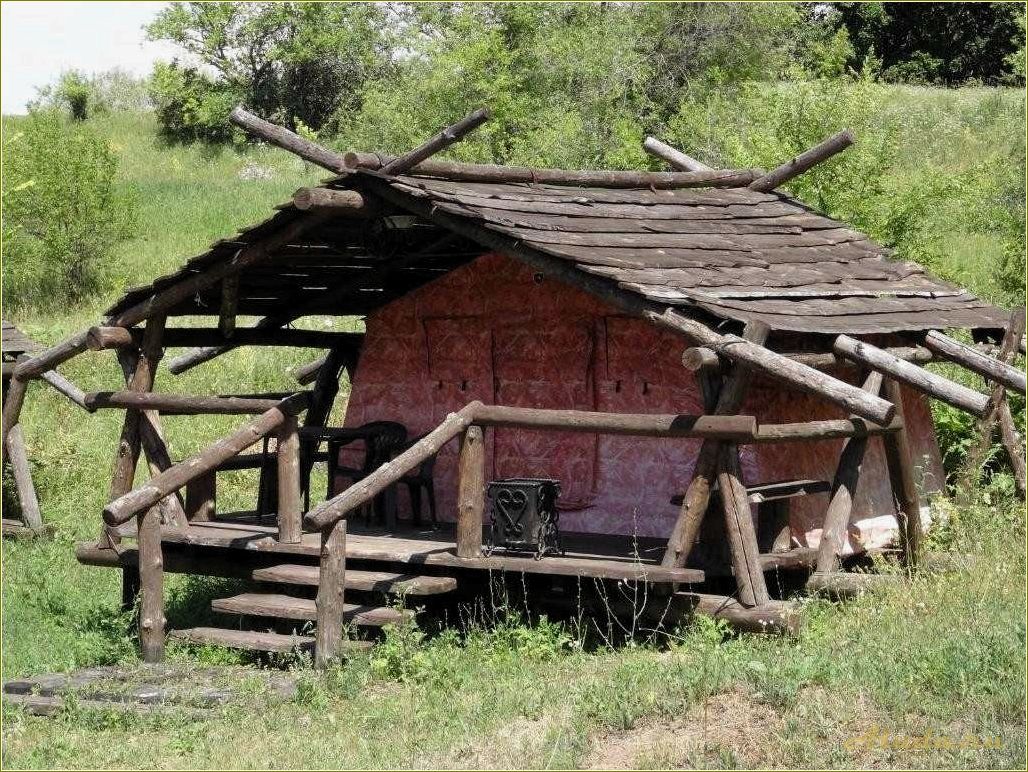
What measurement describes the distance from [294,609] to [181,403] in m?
1.97

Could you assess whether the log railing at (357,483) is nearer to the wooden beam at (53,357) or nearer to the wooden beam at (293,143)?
the wooden beam at (53,357)

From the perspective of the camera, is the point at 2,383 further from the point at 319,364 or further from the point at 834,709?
the point at 834,709

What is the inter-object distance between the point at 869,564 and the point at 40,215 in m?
21.0

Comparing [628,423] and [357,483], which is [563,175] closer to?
[628,423]

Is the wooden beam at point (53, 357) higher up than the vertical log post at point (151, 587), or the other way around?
the wooden beam at point (53, 357)

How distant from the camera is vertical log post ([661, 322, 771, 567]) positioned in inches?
356

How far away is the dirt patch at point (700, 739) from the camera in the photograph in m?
6.87

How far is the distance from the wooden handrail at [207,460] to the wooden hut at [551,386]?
0.07ft

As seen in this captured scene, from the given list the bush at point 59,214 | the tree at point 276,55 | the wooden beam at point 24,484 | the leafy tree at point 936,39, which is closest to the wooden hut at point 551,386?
the wooden beam at point 24,484

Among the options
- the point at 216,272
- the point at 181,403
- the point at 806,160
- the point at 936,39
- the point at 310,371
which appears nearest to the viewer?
the point at 181,403

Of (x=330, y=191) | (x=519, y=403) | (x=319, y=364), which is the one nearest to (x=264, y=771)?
(x=330, y=191)

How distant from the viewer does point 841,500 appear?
9898mm

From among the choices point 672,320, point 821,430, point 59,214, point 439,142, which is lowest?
point 821,430

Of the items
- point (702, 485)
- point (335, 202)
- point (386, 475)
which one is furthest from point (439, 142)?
point (702, 485)
